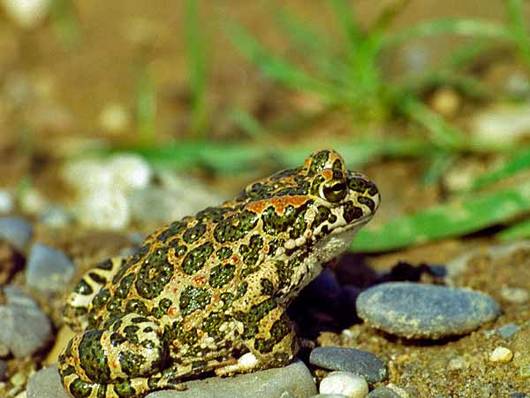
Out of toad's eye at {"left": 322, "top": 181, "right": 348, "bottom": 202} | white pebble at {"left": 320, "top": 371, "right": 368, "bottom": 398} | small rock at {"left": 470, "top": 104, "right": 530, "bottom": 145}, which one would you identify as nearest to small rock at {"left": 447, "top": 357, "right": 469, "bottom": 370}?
white pebble at {"left": 320, "top": 371, "right": 368, "bottom": 398}

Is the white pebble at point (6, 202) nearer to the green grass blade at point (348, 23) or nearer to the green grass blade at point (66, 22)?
the green grass blade at point (66, 22)

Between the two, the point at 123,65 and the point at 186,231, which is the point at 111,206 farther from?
the point at 123,65

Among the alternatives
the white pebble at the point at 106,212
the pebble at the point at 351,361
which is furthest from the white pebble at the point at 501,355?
the white pebble at the point at 106,212

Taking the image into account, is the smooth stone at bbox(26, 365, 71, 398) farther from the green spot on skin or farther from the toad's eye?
the toad's eye

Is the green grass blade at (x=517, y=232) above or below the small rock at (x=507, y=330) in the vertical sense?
above

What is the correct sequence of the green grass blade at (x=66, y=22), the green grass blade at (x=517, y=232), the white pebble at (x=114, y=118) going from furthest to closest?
the green grass blade at (x=66, y=22) → the white pebble at (x=114, y=118) → the green grass blade at (x=517, y=232)

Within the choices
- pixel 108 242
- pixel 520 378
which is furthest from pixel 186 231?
pixel 520 378
